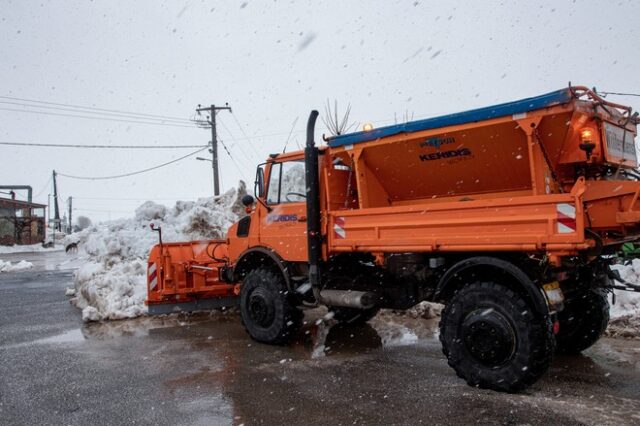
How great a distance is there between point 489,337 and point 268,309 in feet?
9.80

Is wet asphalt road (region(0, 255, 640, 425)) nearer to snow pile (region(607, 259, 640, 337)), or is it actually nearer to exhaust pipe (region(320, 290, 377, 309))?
snow pile (region(607, 259, 640, 337))

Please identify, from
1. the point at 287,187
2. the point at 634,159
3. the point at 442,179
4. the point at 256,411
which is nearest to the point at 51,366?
the point at 256,411

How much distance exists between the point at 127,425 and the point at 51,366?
229 centimetres

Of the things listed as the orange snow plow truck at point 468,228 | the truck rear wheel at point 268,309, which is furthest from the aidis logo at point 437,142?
the truck rear wheel at point 268,309

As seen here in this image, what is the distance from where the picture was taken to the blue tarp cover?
4367mm

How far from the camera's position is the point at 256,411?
415cm

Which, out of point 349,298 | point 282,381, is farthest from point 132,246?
point 282,381

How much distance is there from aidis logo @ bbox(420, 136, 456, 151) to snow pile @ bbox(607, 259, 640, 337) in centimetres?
347

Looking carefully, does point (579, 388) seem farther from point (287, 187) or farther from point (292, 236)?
point (287, 187)

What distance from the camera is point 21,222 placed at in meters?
42.6

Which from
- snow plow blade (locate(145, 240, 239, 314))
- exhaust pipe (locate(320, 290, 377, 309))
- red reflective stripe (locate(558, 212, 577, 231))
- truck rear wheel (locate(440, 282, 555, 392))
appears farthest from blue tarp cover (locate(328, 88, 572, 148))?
snow plow blade (locate(145, 240, 239, 314))

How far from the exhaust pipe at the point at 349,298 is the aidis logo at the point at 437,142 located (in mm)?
1794

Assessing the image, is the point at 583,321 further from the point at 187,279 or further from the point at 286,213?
the point at 187,279

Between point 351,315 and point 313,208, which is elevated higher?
point 313,208
